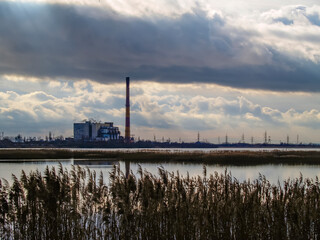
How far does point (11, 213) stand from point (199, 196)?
6.11 m

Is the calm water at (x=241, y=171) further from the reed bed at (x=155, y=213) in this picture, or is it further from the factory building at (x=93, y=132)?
the factory building at (x=93, y=132)

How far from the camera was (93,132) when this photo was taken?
188500mm

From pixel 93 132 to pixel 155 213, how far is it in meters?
177

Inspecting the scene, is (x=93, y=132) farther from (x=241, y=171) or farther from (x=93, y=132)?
(x=241, y=171)

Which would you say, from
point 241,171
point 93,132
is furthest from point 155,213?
point 93,132

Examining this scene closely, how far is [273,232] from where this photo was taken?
534 inches

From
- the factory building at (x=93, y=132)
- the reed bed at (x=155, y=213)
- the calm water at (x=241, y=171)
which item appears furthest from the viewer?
the factory building at (x=93, y=132)

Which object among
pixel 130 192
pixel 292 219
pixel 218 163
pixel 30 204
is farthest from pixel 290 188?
pixel 218 163

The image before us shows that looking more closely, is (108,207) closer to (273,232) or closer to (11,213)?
(11,213)

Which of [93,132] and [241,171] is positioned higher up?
[93,132]

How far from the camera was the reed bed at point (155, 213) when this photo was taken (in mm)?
13445

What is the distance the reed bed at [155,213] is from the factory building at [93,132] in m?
173

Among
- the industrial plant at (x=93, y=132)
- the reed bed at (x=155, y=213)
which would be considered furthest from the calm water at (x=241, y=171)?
the industrial plant at (x=93, y=132)

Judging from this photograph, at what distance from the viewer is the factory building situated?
616 ft
